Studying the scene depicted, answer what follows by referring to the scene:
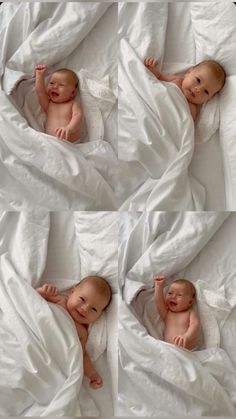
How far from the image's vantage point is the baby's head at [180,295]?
4.79 ft

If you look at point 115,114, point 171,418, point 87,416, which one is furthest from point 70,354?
point 115,114

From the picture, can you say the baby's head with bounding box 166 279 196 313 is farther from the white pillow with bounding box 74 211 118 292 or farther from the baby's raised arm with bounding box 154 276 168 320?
the white pillow with bounding box 74 211 118 292

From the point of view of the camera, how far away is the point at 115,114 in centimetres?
155

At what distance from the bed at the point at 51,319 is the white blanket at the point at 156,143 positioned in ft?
0.39

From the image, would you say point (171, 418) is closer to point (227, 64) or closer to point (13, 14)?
point (227, 64)

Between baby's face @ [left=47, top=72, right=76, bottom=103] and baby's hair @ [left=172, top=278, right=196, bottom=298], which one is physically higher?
baby's face @ [left=47, top=72, right=76, bottom=103]

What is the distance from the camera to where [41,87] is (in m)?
1.52

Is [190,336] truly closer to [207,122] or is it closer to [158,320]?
[158,320]

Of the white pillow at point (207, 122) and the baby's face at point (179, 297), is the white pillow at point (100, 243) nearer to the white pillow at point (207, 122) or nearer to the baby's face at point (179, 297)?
the baby's face at point (179, 297)

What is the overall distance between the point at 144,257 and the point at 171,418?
0.38m

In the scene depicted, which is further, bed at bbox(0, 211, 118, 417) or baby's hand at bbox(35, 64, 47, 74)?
baby's hand at bbox(35, 64, 47, 74)

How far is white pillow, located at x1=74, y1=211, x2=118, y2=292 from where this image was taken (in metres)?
1.49

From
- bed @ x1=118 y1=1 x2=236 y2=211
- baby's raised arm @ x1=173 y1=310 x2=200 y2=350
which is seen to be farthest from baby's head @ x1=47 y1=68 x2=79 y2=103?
baby's raised arm @ x1=173 y1=310 x2=200 y2=350

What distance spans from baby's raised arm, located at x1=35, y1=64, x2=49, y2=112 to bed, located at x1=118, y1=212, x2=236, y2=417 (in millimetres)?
347
